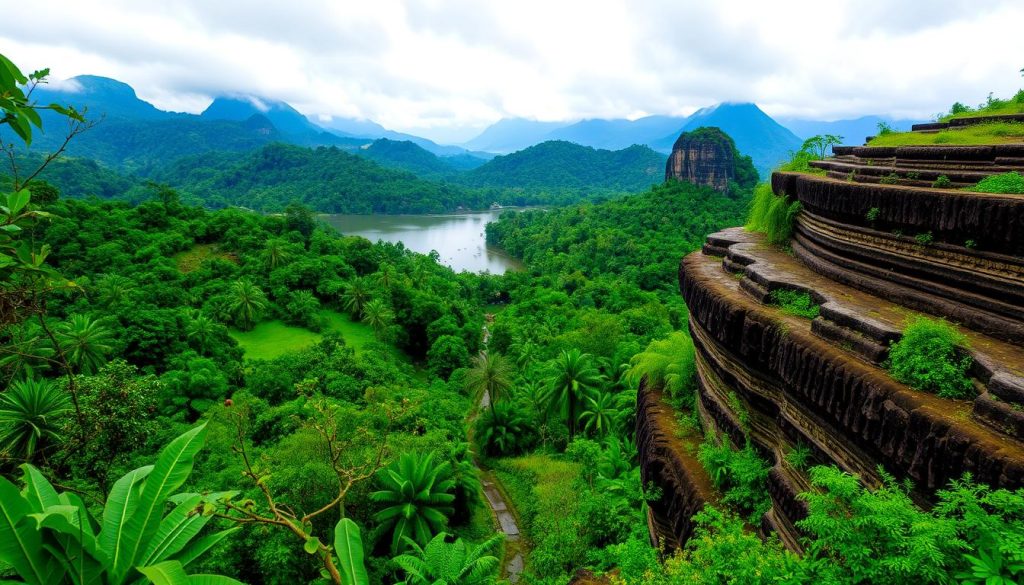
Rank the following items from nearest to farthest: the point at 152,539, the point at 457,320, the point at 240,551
Answer: the point at 152,539, the point at 240,551, the point at 457,320

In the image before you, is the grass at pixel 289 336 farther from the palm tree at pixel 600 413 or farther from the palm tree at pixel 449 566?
the palm tree at pixel 449 566

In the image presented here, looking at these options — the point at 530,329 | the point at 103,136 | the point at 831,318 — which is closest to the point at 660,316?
the point at 530,329

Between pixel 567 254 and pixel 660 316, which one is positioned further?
pixel 567 254

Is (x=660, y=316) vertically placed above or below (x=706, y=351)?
below

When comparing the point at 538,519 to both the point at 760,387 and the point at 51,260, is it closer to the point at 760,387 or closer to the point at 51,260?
the point at 760,387

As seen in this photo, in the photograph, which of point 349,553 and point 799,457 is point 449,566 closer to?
point 349,553

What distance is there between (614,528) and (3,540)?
12.3m

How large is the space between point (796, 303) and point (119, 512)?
21.2 ft

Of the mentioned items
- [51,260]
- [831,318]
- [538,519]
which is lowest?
[538,519]

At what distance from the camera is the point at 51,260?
96.1 feet

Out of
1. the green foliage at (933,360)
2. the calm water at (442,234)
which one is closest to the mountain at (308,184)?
the calm water at (442,234)

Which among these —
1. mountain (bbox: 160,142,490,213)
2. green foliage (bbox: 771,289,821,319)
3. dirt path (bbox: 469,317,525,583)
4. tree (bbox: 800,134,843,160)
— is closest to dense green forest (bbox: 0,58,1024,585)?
dirt path (bbox: 469,317,525,583)

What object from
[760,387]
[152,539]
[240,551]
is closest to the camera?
[152,539]

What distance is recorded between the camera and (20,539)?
310 centimetres
